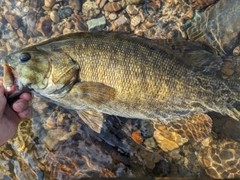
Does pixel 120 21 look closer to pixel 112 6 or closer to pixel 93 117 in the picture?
pixel 112 6

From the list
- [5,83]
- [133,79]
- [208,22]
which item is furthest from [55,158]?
[208,22]

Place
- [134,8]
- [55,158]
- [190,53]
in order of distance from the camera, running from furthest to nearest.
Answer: [134,8] → [55,158] → [190,53]

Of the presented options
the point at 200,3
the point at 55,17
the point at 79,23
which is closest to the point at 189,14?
the point at 200,3

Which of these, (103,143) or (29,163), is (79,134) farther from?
(29,163)

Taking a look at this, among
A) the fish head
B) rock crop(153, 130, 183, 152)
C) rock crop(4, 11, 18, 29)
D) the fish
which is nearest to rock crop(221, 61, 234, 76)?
the fish

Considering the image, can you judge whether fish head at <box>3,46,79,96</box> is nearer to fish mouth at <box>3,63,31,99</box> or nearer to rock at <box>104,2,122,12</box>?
fish mouth at <box>3,63,31,99</box>

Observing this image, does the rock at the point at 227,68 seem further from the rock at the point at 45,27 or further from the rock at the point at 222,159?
the rock at the point at 45,27
